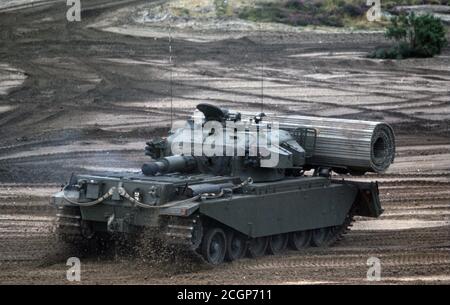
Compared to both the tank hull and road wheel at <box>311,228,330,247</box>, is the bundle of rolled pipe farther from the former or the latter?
road wheel at <box>311,228,330,247</box>

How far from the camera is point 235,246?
17.2 meters

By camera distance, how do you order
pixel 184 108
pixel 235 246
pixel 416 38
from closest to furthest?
pixel 235 246
pixel 184 108
pixel 416 38

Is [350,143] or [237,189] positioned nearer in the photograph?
[237,189]

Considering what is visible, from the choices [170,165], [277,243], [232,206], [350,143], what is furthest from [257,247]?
[350,143]

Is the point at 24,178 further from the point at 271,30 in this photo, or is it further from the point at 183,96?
the point at 271,30

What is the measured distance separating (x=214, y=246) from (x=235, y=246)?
603 millimetres

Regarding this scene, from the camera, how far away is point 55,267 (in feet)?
54.1

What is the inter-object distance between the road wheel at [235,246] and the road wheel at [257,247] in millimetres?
158

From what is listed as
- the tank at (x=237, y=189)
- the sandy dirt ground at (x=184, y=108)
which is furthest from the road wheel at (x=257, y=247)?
the sandy dirt ground at (x=184, y=108)

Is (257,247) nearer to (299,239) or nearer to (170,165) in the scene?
(299,239)

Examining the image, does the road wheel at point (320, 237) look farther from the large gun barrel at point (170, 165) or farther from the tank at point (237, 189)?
the large gun barrel at point (170, 165)

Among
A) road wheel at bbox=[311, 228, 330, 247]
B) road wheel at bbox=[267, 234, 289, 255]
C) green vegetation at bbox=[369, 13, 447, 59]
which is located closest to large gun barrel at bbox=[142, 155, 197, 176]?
road wheel at bbox=[267, 234, 289, 255]

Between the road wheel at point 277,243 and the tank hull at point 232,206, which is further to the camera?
the road wheel at point 277,243

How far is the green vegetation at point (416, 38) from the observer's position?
3822 centimetres
